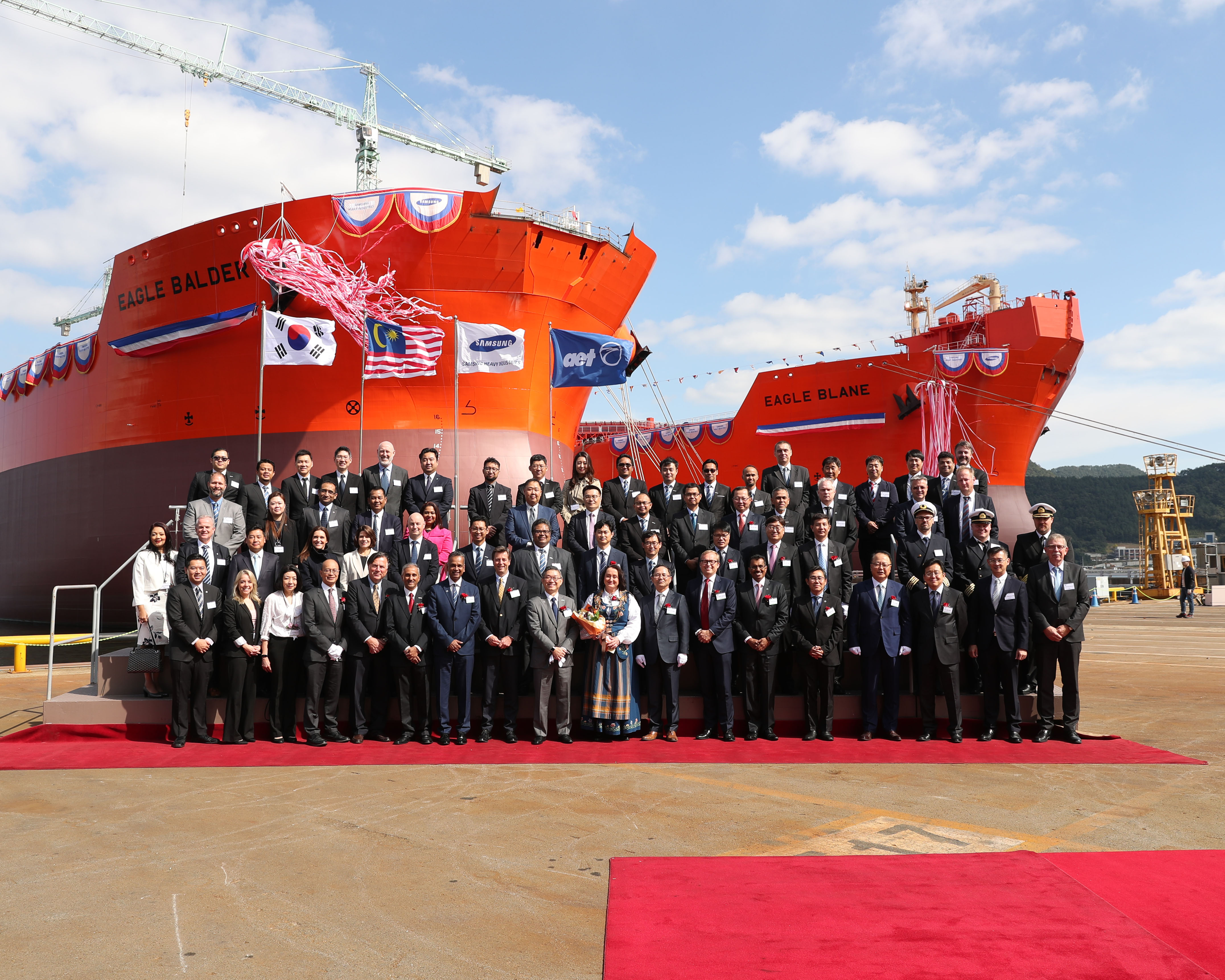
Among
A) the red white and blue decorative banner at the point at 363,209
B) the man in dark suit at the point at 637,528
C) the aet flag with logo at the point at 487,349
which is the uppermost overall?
the red white and blue decorative banner at the point at 363,209

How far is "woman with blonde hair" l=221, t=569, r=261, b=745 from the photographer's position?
22.0 feet

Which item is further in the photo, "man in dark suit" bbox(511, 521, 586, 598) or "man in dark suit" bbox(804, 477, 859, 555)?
"man in dark suit" bbox(804, 477, 859, 555)

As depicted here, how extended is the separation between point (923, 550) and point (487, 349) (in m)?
6.70

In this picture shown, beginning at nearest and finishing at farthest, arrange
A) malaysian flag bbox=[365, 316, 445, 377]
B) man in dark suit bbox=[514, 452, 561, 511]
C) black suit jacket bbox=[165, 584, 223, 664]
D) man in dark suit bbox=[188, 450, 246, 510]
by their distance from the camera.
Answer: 1. black suit jacket bbox=[165, 584, 223, 664]
2. man in dark suit bbox=[188, 450, 246, 510]
3. man in dark suit bbox=[514, 452, 561, 511]
4. malaysian flag bbox=[365, 316, 445, 377]

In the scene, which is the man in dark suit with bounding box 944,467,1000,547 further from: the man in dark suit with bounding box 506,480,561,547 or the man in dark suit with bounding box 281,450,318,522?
the man in dark suit with bounding box 281,450,318,522

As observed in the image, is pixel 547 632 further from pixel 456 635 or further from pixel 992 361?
pixel 992 361

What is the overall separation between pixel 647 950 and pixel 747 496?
5205 millimetres

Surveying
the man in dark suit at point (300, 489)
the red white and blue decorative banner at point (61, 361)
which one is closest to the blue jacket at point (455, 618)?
the man in dark suit at point (300, 489)

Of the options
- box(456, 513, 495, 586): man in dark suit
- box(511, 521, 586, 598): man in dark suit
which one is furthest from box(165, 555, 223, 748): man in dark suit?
box(511, 521, 586, 598): man in dark suit

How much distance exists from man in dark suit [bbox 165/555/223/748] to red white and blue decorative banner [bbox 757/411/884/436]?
1875 centimetres

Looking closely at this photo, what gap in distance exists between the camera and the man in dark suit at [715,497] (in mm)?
8250

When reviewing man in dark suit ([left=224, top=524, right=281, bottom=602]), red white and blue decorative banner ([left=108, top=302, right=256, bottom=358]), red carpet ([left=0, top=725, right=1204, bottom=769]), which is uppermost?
red white and blue decorative banner ([left=108, top=302, right=256, bottom=358])

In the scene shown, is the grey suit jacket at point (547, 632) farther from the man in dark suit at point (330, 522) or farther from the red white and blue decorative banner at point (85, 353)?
the red white and blue decorative banner at point (85, 353)

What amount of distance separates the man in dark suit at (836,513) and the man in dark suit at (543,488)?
2.59 m
